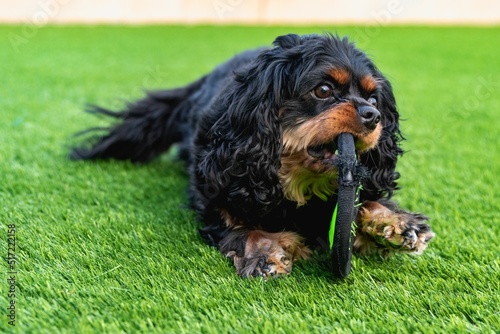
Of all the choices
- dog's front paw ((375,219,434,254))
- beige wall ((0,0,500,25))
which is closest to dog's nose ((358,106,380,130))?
dog's front paw ((375,219,434,254))

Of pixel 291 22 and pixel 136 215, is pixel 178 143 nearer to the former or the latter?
pixel 136 215

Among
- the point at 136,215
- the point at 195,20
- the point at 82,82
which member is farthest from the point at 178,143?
the point at 195,20

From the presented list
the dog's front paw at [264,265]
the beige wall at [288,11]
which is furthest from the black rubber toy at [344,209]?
the beige wall at [288,11]

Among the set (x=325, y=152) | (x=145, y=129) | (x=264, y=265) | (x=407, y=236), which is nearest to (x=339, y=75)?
(x=325, y=152)

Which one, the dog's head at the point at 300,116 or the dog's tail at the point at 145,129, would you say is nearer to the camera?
the dog's head at the point at 300,116

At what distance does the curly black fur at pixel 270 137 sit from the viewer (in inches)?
97.6

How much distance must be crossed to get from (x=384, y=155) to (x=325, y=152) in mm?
465

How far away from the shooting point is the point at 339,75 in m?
2.46

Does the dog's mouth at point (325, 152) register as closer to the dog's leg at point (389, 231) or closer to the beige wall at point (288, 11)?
the dog's leg at point (389, 231)

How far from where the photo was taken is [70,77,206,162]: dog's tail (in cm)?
405

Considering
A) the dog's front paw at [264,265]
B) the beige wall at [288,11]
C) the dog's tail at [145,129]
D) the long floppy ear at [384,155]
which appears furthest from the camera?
the beige wall at [288,11]

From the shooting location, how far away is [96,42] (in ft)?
36.7

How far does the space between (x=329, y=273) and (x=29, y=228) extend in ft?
4.77

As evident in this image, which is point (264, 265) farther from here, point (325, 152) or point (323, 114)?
point (323, 114)
